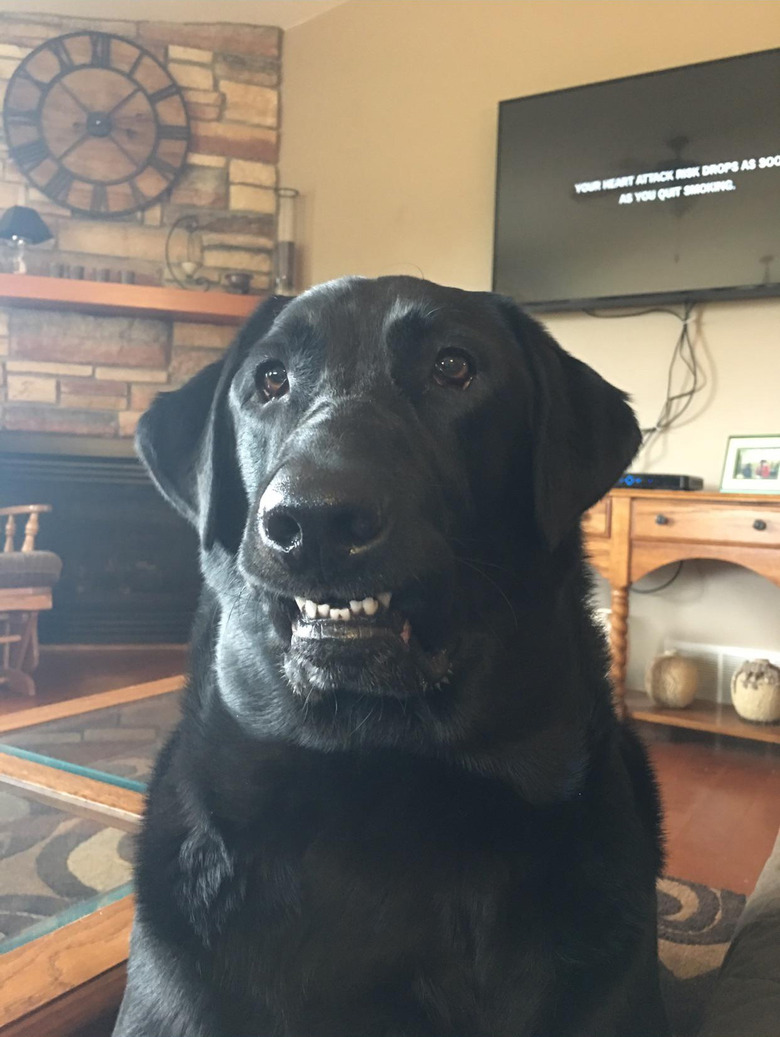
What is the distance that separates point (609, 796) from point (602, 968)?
0.16 m

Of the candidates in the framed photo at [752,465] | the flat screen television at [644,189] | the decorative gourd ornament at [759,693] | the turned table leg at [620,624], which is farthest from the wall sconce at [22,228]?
the decorative gourd ornament at [759,693]

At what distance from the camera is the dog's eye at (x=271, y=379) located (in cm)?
96

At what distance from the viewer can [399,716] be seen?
2.74 ft

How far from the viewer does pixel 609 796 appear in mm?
848

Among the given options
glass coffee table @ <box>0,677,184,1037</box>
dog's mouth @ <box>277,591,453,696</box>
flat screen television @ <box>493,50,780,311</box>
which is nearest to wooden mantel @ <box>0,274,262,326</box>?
flat screen television @ <box>493,50,780,311</box>

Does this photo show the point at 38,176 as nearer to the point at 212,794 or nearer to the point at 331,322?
the point at 331,322

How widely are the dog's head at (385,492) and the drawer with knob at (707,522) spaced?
1651 millimetres

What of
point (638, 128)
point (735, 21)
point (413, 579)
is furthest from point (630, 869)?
point (735, 21)

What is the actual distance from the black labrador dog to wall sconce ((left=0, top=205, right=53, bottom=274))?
3208 millimetres

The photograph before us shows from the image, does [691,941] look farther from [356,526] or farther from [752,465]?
[752,465]

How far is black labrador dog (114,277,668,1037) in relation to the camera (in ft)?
2.38

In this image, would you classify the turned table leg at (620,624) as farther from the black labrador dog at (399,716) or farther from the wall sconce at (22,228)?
the wall sconce at (22,228)

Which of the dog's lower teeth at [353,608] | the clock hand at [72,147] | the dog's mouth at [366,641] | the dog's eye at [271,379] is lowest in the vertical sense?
the dog's mouth at [366,641]

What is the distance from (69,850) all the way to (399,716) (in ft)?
2.37
